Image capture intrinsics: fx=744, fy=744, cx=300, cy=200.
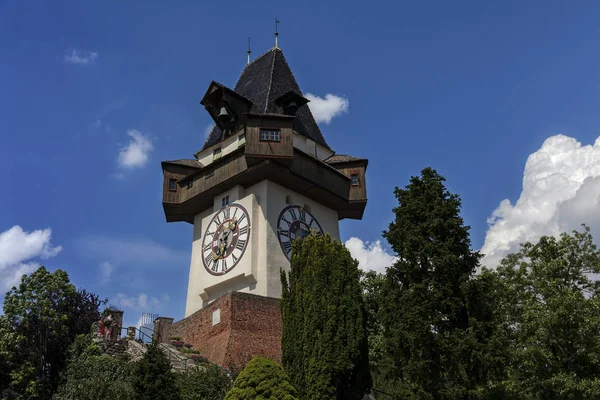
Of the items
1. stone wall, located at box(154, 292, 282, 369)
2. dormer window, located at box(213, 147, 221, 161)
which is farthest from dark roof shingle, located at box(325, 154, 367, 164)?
stone wall, located at box(154, 292, 282, 369)

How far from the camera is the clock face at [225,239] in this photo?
31.8 m

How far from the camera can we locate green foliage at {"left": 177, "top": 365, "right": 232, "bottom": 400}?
71.1 feet

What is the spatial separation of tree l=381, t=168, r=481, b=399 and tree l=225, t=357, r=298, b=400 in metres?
3.26

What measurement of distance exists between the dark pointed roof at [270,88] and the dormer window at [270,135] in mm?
2758

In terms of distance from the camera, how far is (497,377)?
19.6 m

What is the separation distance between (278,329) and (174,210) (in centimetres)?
914

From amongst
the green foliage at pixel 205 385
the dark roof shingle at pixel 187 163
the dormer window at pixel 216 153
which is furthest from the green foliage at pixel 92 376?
the dormer window at pixel 216 153

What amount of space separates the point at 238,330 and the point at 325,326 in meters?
8.44

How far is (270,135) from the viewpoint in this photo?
31.5 meters

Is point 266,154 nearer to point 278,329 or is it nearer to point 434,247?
point 278,329

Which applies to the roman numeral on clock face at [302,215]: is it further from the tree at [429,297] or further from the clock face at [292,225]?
the tree at [429,297]

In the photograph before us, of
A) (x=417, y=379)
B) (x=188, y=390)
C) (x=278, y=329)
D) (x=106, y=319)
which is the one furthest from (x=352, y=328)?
(x=106, y=319)

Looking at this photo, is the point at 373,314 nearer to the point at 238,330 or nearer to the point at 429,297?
the point at 238,330

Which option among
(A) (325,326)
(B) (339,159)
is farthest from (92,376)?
(B) (339,159)
